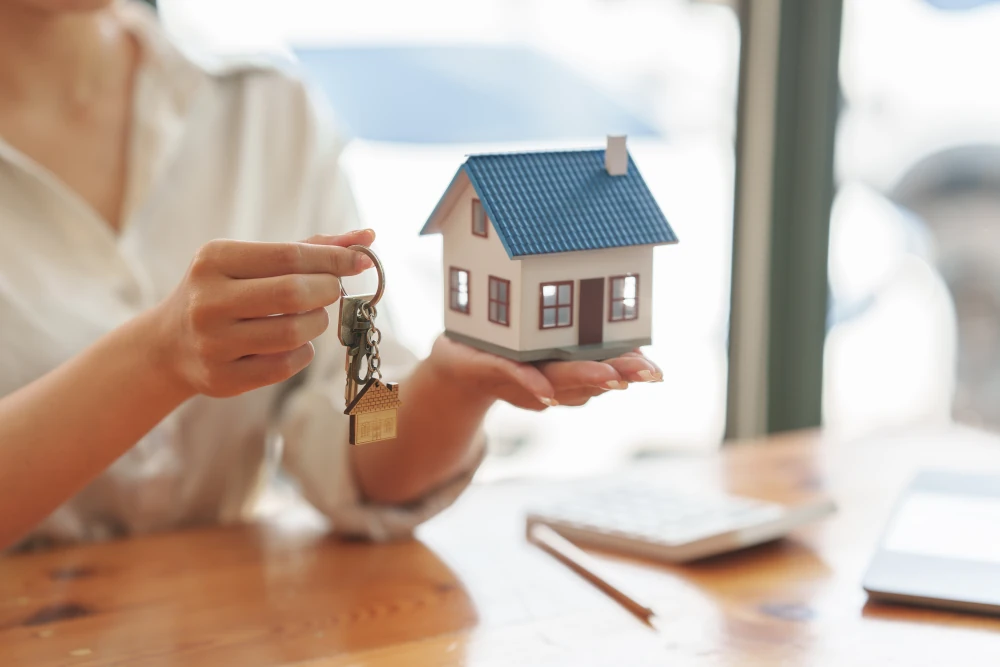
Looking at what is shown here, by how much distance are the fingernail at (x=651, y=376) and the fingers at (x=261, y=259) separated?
0.28m

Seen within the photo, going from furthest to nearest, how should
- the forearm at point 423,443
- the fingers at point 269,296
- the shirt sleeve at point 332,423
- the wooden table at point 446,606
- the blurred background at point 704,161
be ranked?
the blurred background at point 704,161
the shirt sleeve at point 332,423
the forearm at point 423,443
the wooden table at point 446,606
the fingers at point 269,296

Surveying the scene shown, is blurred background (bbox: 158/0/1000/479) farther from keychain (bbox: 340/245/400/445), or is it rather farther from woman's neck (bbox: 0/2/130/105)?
keychain (bbox: 340/245/400/445)

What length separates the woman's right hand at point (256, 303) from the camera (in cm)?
82

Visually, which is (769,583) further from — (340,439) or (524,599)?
(340,439)

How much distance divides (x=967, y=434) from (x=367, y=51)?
4.48ft

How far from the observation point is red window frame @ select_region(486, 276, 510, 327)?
958mm

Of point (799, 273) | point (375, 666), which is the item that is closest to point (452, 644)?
point (375, 666)

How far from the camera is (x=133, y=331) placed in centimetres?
92

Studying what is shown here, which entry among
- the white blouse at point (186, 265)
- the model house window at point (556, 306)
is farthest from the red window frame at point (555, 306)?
the white blouse at point (186, 265)

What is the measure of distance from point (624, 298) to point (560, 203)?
115mm

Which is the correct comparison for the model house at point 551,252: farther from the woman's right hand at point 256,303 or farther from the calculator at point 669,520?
the calculator at point 669,520

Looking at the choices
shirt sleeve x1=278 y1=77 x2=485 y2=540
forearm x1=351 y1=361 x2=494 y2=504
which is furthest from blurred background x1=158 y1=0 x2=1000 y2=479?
forearm x1=351 y1=361 x2=494 y2=504

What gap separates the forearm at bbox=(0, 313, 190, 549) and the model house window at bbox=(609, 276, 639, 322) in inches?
16.0

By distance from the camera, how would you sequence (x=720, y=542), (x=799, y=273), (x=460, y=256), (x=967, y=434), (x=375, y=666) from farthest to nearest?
(x=799, y=273), (x=967, y=434), (x=720, y=542), (x=460, y=256), (x=375, y=666)
